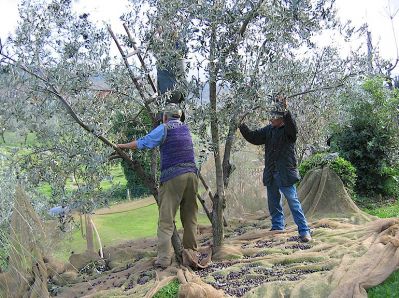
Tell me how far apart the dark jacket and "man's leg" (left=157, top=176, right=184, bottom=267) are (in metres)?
1.55

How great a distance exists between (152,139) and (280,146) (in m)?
2.19

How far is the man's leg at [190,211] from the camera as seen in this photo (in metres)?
6.61

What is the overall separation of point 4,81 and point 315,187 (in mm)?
5789

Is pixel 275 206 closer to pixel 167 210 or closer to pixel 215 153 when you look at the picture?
pixel 215 153

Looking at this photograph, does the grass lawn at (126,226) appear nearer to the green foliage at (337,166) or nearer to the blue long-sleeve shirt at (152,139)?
the green foliage at (337,166)

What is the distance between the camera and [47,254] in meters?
7.62

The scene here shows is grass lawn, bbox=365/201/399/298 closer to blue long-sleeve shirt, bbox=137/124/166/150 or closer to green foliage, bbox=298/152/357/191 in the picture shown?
blue long-sleeve shirt, bbox=137/124/166/150

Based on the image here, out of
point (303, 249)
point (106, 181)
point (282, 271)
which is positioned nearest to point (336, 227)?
point (303, 249)

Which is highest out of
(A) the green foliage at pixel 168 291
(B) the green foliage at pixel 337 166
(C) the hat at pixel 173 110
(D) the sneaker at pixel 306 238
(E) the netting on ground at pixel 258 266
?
(C) the hat at pixel 173 110

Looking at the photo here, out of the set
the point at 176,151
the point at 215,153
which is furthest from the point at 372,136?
the point at 176,151

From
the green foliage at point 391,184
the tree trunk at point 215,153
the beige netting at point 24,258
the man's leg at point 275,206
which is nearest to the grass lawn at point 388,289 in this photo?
the tree trunk at point 215,153

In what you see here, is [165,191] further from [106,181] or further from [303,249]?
[303,249]

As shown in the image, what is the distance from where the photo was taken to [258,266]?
648 cm

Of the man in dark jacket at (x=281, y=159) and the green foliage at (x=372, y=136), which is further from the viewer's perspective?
the green foliage at (x=372, y=136)
